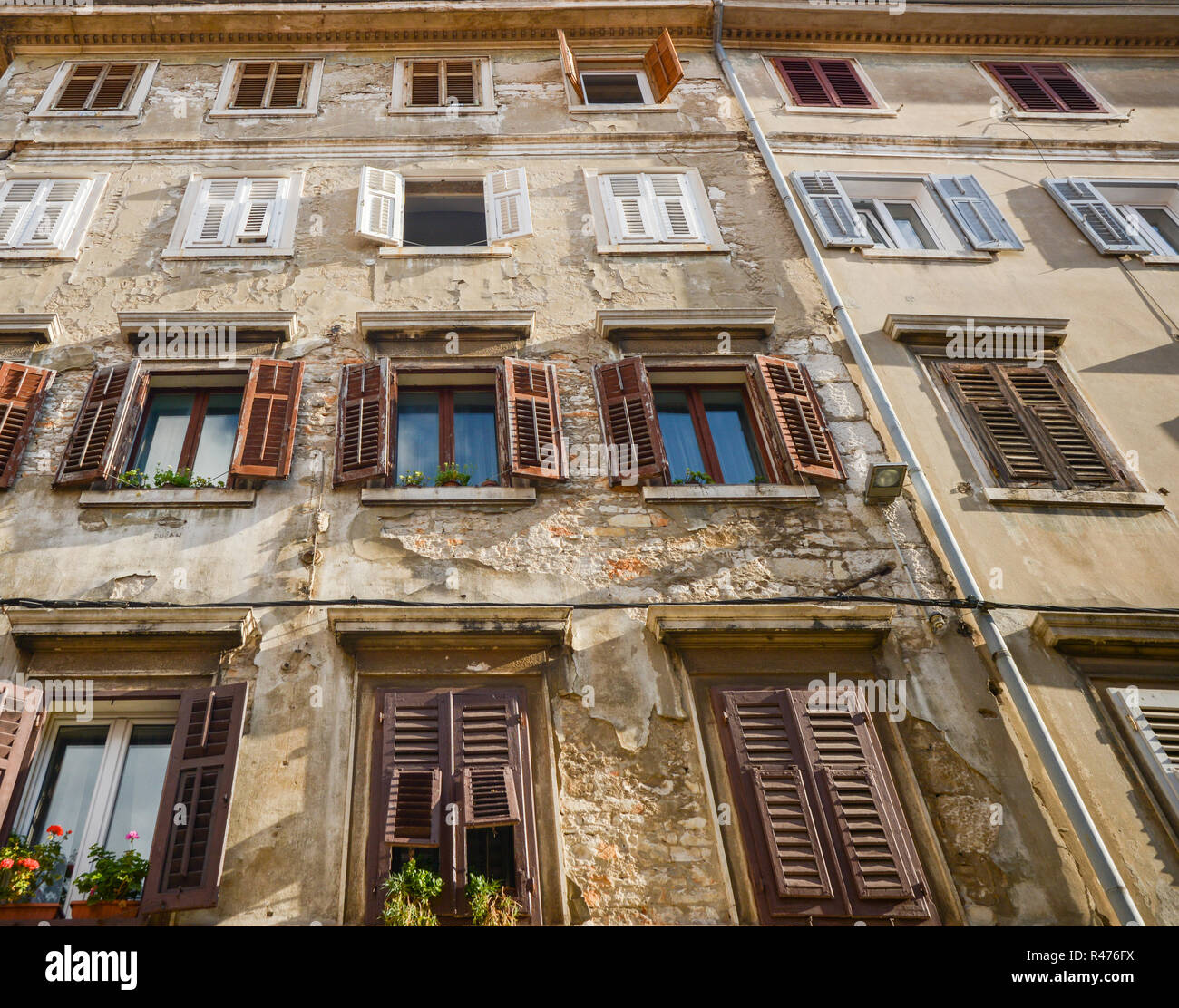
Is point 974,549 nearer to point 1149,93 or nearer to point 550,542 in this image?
point 550,542

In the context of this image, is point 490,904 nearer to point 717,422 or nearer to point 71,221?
point 717,422

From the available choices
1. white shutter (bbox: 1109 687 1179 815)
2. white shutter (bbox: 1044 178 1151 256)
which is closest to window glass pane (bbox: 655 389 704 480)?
white shutter (bbox: 1109 687 1179 815)

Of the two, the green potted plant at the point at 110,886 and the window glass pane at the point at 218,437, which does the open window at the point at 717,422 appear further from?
the green potted plant at the point at 110,886

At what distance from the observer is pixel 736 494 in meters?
8.30

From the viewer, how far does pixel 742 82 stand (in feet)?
43.8

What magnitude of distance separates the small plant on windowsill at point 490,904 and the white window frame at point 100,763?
78.5 inches

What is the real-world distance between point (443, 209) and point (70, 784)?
25.1 ft

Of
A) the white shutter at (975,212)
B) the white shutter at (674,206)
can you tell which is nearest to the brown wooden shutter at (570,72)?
the white shutter at (674,206)

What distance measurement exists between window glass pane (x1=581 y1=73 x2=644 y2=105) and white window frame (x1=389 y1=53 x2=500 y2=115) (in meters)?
1.27

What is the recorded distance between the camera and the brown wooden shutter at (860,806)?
6078mm

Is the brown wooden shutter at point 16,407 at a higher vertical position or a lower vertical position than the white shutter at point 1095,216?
lower

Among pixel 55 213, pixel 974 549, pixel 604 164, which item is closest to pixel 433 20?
pixel 604 164

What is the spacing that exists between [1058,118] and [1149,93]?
1786mm
